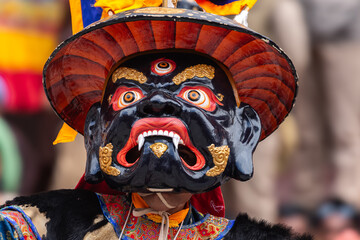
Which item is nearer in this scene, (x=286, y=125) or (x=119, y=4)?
(x=119, y=4)

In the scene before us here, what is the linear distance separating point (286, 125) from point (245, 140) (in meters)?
4.06

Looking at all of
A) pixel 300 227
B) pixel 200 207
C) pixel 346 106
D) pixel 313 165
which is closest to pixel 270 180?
pixel 300 227

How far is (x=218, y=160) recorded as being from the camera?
8.60 ft

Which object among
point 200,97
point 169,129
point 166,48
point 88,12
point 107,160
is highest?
point 88,12

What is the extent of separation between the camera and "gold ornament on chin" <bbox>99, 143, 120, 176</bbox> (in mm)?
2600

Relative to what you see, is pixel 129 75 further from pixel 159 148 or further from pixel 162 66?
pixel 159 148

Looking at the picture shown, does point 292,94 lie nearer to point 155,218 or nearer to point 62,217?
point 155,218

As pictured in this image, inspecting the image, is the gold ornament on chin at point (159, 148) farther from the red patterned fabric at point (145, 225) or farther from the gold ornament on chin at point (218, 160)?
the red patterned fabric at point (145, 225)

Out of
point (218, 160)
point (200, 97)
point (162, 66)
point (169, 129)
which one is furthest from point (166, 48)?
point (218, 160)

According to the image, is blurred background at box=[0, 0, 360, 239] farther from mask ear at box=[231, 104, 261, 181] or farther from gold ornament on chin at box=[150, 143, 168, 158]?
gold ornament on chin at box=[150, 143, 168, 158]

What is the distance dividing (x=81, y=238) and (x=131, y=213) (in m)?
0.20

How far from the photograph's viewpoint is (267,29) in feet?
19.7

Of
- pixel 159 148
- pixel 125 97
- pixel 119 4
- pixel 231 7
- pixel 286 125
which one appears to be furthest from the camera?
pixel 286 125

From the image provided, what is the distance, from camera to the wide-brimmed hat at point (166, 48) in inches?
103
